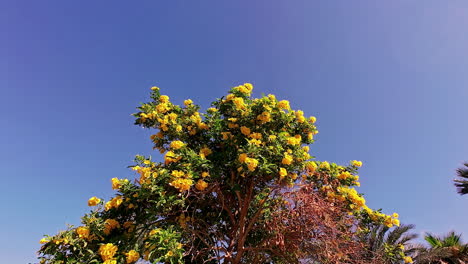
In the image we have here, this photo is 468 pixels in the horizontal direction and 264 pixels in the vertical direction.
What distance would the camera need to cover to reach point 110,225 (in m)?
6.40

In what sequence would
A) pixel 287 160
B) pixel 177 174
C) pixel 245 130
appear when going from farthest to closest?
pixel 245 130 → pixel 287 160 → pixel 177 174

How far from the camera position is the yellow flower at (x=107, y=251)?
18.7ft

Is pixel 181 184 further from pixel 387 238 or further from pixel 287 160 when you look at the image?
pixel 387 238

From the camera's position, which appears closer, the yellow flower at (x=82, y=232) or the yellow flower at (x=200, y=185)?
the yellow flower at (x=82, y=232)

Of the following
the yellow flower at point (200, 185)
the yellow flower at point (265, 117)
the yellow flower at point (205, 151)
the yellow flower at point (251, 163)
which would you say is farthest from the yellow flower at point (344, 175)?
the yellow flower at point (200, 185)

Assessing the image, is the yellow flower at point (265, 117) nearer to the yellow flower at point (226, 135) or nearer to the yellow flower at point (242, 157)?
the yellow flower at point (226, 135)

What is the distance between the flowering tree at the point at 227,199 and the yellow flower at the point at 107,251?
19 millimetres

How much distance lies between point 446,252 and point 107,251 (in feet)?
41.6

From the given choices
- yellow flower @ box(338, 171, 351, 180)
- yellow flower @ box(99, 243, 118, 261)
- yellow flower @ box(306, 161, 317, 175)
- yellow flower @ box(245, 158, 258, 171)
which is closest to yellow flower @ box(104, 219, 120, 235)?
yellow flower @ box(99, 243, 118, 261)

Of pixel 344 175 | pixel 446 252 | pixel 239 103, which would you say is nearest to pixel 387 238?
pixel 446 252

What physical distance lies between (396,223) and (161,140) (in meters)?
6.42

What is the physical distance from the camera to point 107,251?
5727 mm

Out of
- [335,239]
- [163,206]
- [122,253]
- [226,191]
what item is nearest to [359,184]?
[335,239]

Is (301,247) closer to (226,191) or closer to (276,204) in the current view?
(276,204)
